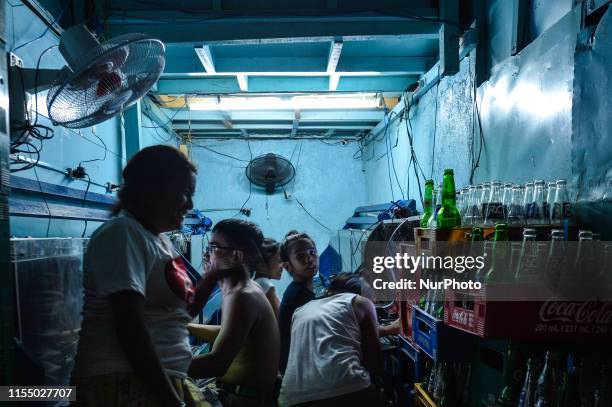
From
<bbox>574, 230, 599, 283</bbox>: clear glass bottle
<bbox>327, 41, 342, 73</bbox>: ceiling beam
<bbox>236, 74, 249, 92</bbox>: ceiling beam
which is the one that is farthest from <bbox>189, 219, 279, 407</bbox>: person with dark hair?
<bbox>236, 74, 249, 92</bbox>: ceiling beam

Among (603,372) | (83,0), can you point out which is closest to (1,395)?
(603,372)

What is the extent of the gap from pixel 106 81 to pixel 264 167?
553 cm

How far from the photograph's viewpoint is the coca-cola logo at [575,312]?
129 cm

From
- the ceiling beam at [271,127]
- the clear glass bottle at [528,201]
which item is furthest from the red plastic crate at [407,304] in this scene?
the ceiling beam at [271,127]

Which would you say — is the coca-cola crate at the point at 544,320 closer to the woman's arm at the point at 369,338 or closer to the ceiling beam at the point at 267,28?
the woman's arm at the point at 369,338

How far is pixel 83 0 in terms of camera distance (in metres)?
2.73

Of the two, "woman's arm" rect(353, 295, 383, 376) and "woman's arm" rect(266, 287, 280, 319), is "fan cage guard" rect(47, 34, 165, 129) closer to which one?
"woman's arm" rect(266, 287, 280, 319)

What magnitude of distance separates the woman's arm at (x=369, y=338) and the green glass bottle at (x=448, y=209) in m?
0.68

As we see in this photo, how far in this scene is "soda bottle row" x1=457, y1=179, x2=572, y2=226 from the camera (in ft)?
A: 5.30

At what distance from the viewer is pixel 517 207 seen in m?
1.68

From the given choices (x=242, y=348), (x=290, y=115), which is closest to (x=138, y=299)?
(x=242, y=348)

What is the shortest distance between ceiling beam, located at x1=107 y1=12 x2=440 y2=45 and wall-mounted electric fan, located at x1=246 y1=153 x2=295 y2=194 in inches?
172

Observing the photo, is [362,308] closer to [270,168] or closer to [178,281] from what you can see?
[178,281]

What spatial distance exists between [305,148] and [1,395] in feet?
22.2
